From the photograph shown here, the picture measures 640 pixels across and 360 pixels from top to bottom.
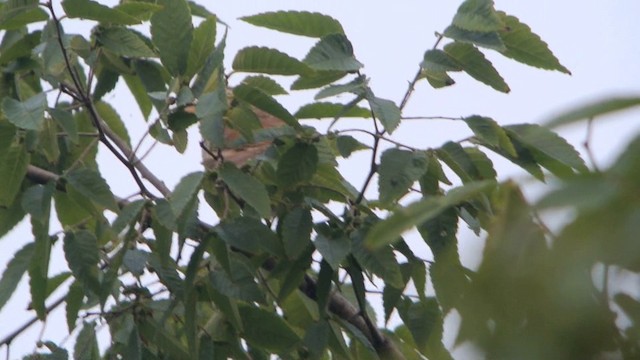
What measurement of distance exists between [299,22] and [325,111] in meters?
0.18

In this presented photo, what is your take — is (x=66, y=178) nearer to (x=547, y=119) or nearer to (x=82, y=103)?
(x=82, y=103)

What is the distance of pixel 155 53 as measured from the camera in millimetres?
1865

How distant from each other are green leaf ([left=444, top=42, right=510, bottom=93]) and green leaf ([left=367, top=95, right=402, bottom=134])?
14 cm

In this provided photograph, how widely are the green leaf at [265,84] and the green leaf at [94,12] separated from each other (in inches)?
7.8

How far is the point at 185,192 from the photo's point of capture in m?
1.59

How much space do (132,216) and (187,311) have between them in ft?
0.57

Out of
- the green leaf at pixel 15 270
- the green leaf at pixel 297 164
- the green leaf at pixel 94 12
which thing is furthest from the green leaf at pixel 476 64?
the green leaf at pixel 15 270

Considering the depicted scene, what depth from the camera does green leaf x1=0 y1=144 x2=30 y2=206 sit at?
1809 mm

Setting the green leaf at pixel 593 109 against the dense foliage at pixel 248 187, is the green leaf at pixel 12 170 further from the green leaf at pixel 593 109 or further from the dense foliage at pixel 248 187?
the green leaf at pixel 593 109

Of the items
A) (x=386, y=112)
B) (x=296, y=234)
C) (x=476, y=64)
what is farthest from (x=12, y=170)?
(x=476, y=64)

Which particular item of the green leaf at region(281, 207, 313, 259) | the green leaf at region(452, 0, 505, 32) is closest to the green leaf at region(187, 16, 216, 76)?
the green leaf at region(281, 207, 313, 259)

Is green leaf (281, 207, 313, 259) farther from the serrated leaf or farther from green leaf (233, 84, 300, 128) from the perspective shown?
the serrated leaf

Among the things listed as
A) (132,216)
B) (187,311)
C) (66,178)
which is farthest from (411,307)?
(66,178)

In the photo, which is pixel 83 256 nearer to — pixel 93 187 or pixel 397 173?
pixel 93 187
